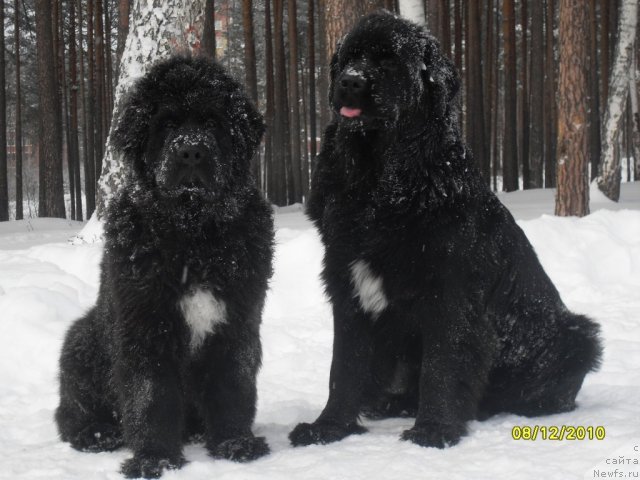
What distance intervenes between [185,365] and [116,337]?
1.16 ft

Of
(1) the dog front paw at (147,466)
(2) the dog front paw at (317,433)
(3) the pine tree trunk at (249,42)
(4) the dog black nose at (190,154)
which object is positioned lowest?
(2) the dog front paw at (317,433)

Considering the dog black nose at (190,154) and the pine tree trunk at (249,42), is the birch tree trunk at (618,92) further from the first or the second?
the dog black nose at (190,154)

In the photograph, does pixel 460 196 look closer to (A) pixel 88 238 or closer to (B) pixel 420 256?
(B) pixel 420 256

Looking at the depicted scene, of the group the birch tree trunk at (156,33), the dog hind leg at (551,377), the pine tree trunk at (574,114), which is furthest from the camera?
the pine tree trunk at (574,114)

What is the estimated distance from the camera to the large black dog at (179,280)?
128 inches

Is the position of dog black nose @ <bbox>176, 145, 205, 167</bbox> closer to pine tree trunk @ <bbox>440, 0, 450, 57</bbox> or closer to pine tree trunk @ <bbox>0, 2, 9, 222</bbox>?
pine tree trunk @ <bbox>440, 0, 450, 57</bbox>

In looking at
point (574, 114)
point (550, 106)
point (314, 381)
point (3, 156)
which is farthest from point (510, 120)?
point (314, 381)

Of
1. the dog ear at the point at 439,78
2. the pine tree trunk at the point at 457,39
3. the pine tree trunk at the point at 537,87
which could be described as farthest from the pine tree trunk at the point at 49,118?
the dog ear at the point at 439,78

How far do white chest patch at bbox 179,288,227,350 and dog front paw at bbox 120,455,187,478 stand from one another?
1.75 feet

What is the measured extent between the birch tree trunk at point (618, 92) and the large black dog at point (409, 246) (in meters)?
11.5

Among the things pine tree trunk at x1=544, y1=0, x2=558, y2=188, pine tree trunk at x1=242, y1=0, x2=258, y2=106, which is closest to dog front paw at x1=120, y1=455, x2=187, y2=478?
pine tree trunk at x1=242, y1=0, x2=258, y2=106

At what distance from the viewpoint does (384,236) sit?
360 centimetres

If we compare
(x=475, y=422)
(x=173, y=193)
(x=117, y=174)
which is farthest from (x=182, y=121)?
(x=117, y=174)

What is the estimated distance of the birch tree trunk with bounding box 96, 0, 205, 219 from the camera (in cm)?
790
